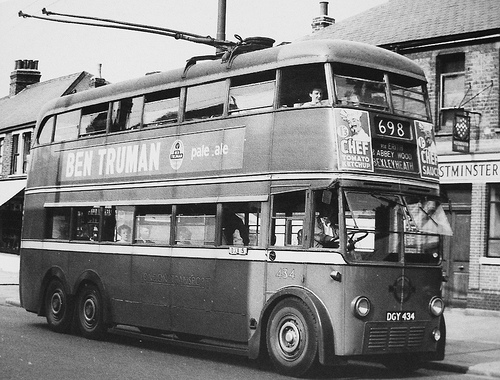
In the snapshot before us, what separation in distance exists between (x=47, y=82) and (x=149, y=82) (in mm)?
28379

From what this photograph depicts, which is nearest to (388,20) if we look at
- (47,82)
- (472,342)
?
(472,342)

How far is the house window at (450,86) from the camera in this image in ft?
67.3

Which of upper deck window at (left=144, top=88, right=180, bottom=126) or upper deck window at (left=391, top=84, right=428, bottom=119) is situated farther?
upper deck window at (left=144, top=88, right=180, bottom=126)

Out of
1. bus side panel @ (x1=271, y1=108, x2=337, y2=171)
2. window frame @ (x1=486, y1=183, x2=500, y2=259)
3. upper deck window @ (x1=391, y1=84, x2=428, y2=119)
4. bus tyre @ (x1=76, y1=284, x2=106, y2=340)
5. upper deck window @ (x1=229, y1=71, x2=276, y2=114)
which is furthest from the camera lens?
window frame @ (x1=486, y1=183, x2=500, y2=259)

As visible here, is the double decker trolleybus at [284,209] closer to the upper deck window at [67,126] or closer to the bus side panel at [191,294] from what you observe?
Result: the bus side panel at [191,294]

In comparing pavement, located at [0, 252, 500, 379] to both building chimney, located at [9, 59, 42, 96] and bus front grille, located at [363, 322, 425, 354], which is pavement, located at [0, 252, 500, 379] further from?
building chimney, located at [9, 59, 42, 96]

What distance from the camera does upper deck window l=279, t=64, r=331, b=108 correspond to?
10961 millimetres

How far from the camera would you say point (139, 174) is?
1377cm

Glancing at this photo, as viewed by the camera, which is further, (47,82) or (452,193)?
(47,82)

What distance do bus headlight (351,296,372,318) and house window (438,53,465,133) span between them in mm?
11017

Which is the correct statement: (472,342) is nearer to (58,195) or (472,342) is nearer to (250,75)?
(250,75)

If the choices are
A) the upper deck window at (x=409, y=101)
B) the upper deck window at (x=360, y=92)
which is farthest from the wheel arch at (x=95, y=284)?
the upper deck window at (x=409, y=101)

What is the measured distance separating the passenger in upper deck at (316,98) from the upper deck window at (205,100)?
1653mm

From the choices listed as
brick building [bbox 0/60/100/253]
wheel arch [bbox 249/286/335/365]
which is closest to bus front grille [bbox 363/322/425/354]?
wheel arch [bbox 249/286/335/365]
